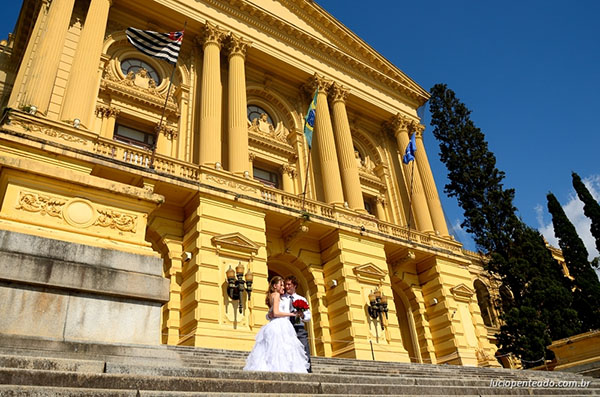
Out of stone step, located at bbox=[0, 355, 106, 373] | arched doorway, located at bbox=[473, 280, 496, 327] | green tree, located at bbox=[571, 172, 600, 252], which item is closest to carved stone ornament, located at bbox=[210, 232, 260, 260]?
stone step, located at bbox=[0, 355, 106, 373]

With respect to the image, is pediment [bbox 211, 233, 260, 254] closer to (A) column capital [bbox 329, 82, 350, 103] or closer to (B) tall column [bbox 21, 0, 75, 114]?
(B) tall column [bbox 21, 0, 75, 114]

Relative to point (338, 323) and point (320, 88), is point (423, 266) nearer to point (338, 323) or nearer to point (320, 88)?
point (338, 323)

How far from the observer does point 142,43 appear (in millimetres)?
15125

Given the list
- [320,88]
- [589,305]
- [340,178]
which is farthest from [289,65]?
[589,305]

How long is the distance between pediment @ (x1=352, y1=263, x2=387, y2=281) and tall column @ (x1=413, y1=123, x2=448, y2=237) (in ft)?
24.2

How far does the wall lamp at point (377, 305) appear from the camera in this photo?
56.7 ft

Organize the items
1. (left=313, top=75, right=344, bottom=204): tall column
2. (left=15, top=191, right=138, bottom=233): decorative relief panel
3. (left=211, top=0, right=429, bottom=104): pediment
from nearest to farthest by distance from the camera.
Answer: (left=15, top=191, right=138, bottom=233): decorative relief panel
(left=313, top=75, right=344, bottom=204): tall column
(left=211, top=0, right=429, bottom=104): pediment

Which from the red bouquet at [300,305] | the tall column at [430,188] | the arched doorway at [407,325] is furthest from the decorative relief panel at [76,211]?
the tall column at [430,188]

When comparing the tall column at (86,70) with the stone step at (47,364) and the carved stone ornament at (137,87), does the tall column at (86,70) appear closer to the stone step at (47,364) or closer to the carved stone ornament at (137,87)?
the carved stone ornament at (137,87)

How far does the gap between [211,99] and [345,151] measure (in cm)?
763

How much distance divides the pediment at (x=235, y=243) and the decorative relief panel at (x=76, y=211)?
812cm

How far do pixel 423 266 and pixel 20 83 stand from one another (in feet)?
63.1

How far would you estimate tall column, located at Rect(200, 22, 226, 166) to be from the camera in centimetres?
1747

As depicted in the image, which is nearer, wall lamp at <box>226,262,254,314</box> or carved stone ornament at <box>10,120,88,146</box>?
carved stone ornament at <box>10,120,88,146</box>
